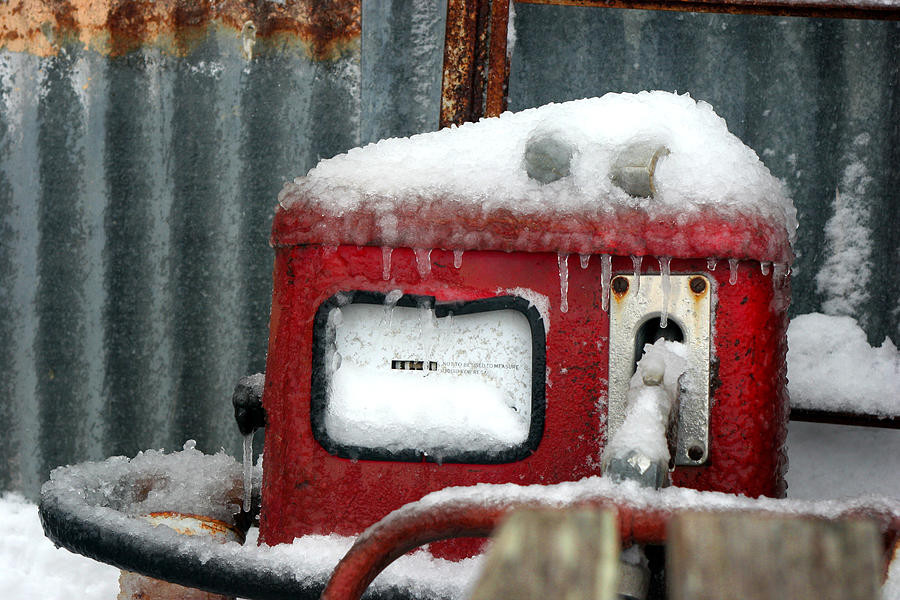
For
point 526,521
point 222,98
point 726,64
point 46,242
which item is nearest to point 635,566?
point 526,521

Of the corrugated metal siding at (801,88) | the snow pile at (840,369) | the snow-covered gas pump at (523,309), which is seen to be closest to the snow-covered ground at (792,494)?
the snow pile at (840,369)

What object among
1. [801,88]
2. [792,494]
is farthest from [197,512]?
[801,88]

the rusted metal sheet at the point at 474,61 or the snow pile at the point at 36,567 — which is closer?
the rusted metal sheet at the point at 474,61

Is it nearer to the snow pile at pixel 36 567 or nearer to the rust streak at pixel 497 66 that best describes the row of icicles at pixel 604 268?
the rust streak at pixel 497 66

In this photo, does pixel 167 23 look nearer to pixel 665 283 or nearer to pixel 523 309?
pixel 523 309

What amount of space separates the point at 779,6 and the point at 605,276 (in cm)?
108

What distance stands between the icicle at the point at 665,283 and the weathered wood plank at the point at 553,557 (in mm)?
444

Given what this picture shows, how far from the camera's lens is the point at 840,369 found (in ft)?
6.13

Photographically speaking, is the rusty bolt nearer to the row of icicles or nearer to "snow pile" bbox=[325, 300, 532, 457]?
the row of icicles

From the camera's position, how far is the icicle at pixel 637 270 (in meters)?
1.10

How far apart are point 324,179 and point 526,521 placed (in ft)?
2.16

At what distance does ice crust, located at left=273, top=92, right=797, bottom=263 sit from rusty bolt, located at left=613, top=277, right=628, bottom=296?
4cm

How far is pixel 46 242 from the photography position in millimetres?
2078

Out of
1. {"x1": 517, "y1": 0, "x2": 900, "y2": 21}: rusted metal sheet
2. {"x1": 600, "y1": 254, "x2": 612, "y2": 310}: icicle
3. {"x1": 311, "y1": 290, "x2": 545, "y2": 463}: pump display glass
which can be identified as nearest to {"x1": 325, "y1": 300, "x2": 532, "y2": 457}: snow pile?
{"x1": 311, "y1": 290, "x2": 545, "y2": 463}: pump display glass
